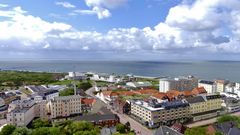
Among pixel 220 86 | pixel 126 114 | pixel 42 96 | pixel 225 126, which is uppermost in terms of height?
pixel 220 86

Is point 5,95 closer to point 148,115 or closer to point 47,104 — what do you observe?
point 47,104

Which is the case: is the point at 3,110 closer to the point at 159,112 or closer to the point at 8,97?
the point at 8,97

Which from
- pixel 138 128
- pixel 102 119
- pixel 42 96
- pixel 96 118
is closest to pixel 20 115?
pixel 96 118

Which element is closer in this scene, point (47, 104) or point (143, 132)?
point (143, 132)

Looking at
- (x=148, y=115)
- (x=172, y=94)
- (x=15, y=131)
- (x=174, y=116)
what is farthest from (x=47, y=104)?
(x=172, y=94)

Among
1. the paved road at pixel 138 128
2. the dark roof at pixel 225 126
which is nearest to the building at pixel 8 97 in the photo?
the paved road at pixel 138 128

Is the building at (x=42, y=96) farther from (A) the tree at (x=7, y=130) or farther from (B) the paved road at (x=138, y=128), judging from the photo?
(A) the tree at (x=7, y=130)
